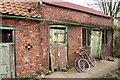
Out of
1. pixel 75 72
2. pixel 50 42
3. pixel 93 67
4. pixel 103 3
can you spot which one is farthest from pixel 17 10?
pixel 103 3

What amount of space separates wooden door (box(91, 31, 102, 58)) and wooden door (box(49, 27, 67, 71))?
13.2 feet

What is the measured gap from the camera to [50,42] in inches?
432

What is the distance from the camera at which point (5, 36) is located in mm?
9016

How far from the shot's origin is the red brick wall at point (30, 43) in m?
9.31

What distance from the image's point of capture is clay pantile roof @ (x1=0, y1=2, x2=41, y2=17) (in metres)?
9.06

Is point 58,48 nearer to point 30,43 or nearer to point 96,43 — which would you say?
point 30,43

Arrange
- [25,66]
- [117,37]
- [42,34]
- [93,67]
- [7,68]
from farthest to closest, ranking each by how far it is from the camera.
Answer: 1. [117,37]
2. [93,67]
3. [42,34]
4. [25,66]
5. [7,68]

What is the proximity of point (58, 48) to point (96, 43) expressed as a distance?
530cm

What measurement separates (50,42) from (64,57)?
1.47 metres

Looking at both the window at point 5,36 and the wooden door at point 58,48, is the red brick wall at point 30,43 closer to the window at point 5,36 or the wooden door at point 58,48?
the window at point 5,36

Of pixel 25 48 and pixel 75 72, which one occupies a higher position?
pixel 25 48

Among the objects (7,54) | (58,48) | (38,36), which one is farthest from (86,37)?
(7,54)

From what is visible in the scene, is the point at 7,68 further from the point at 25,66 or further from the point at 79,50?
the point at 79,50

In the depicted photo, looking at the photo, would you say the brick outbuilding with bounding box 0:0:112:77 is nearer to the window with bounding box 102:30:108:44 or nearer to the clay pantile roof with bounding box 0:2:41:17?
the clay pantile roof with bounding box 0:2:41:17
